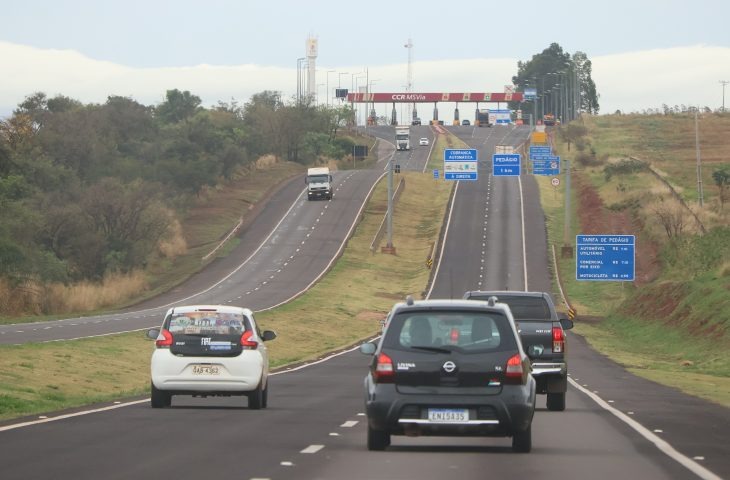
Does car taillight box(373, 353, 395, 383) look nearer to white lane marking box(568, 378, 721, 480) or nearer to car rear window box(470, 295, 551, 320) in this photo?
white lane marking box(568, 378, 721, 480)

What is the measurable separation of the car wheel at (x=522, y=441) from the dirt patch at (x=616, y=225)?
214 feet

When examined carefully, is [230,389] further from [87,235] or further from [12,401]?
[87,235]

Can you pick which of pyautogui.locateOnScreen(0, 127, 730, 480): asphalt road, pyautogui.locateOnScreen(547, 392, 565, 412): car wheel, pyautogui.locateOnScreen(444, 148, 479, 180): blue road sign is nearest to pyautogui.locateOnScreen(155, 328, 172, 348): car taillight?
pyautogui.locateOnScreen(0, 127, 730, 480): asphalt road

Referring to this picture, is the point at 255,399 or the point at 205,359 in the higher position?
the point at 205,359

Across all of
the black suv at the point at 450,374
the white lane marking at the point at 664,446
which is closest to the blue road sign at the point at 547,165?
the white lane marking at the point at 664,446

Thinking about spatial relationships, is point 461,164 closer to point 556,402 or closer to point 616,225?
point 616,225

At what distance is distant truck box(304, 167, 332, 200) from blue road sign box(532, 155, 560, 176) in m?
18.2

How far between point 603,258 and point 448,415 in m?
57.8

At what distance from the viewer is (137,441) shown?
17078mm

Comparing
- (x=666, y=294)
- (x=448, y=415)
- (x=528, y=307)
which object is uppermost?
(x=528, y=307)

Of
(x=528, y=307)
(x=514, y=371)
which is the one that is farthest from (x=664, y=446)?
(x=528, y=307)

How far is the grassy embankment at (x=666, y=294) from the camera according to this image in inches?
1789

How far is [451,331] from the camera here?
52.0 feet

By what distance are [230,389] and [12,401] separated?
360cm
